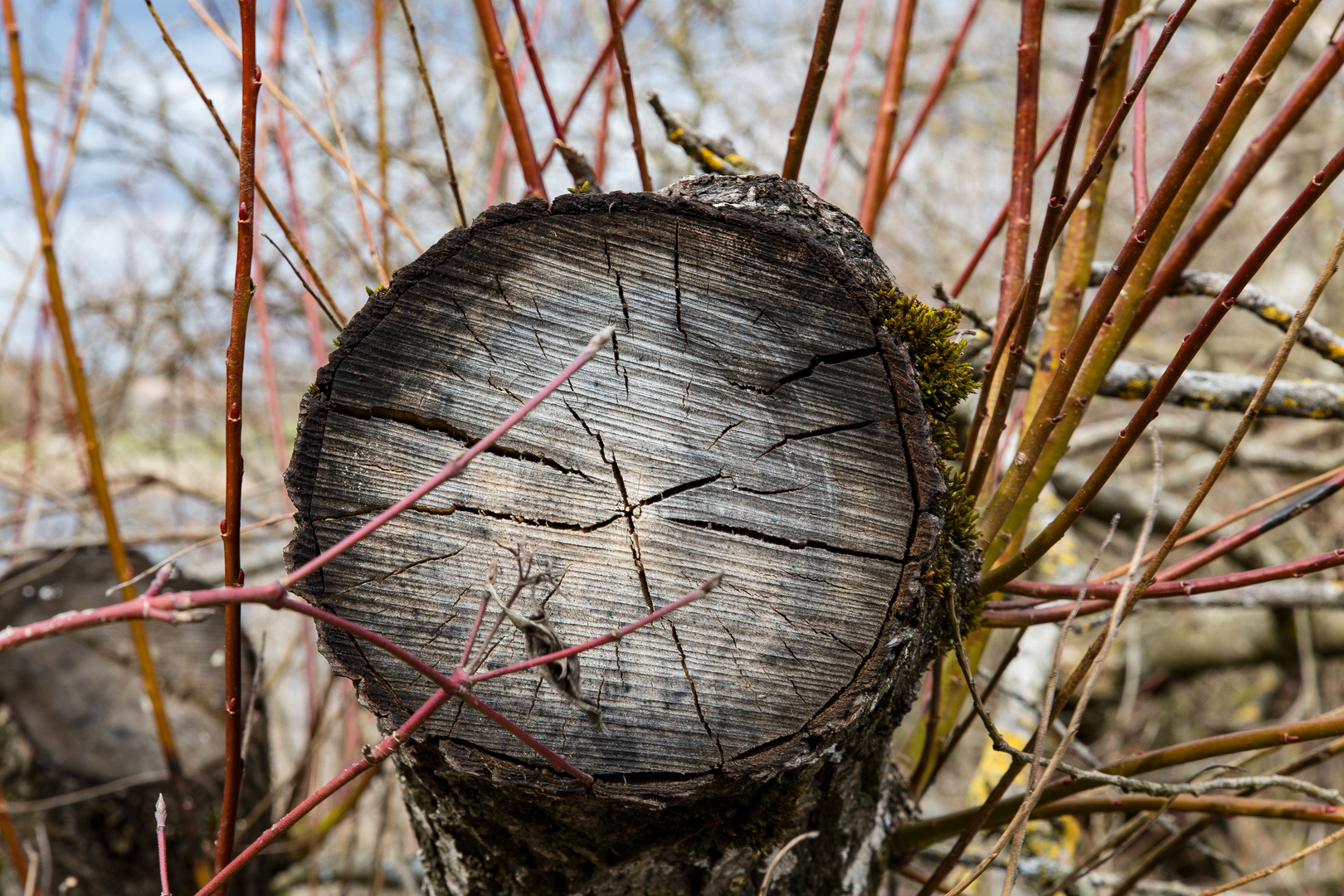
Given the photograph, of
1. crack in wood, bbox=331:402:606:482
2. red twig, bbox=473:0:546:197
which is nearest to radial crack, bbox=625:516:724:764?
crack in wood, bbox=331:402:606:482

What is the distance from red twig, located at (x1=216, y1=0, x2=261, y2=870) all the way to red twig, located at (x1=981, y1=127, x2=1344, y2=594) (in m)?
0.88

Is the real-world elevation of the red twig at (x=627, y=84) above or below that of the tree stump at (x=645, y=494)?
above

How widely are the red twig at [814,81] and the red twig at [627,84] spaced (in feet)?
0.73

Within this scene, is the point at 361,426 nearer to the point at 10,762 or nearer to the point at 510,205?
the point at 510,205

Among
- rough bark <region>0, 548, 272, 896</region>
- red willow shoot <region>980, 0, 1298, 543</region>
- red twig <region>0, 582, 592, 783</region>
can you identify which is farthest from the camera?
rough bark <region>0, 548, 272, 896</region>

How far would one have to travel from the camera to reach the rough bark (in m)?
2.12

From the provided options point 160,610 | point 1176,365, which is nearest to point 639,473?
point 160,610

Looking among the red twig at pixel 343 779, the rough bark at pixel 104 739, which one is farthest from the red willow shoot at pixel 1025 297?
the rough bark at pixel 104 739

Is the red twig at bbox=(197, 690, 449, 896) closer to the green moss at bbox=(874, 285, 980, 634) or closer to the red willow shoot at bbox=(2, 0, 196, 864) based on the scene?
the green moss at bbox=(874, 285, 980, 634)

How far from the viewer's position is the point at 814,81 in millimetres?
1241

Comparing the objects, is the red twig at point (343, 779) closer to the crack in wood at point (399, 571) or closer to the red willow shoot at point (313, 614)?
the red willow shoot at point (313, 614)

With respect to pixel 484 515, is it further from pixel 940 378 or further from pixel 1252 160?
pixel 1252 160

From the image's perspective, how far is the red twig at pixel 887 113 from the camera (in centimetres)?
138

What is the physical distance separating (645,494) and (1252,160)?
731mm
